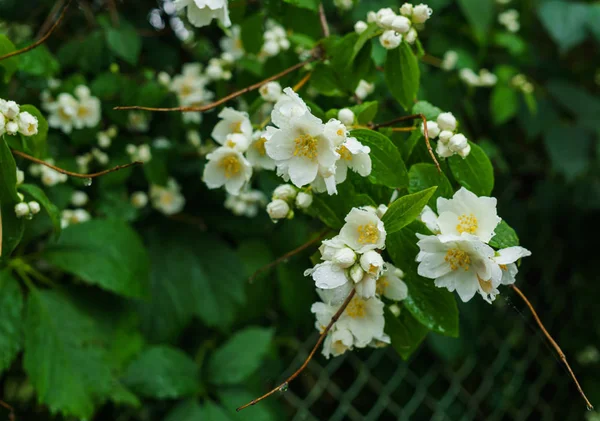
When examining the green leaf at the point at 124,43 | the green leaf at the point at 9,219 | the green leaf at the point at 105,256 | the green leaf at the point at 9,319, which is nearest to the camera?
the green leaf at the point at 9,219

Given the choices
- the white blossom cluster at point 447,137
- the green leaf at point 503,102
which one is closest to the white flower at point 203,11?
the white blossom cluster at point 447,137

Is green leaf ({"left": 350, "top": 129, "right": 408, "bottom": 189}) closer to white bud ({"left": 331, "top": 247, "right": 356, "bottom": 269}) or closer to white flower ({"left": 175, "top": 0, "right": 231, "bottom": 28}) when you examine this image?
white bud ({"left": 331, "top": 247, "right": 356, "bottom": 269})

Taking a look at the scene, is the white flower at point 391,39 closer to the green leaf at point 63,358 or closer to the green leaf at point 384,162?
the green leaf at point 384,162

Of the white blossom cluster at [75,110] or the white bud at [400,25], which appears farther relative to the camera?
the white blossom cluster at [75,110]

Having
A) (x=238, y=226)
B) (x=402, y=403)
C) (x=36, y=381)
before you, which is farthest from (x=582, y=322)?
(x=36, y=381)

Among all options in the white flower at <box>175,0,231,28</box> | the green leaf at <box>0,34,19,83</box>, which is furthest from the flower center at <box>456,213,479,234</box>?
the green leaf at <box>0,34,19,83</box>
